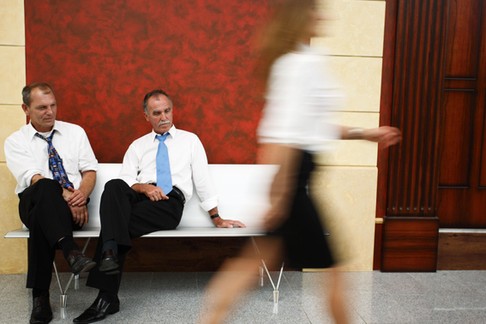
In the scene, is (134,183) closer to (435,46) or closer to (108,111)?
(108,111)

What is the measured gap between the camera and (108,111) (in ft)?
12.1

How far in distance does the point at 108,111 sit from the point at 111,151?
0.30 meters

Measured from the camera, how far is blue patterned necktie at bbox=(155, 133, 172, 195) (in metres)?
3.30

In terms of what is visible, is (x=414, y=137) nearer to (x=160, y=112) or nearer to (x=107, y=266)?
(x=160, y=112)

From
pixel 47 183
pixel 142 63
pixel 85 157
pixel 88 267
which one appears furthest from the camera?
pixel 142 63

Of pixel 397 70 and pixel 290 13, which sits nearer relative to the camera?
pixel 290 13

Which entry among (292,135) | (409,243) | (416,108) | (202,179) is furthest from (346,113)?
(292,135)

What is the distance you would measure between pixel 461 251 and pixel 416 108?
1203mm

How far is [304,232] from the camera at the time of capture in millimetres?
1855

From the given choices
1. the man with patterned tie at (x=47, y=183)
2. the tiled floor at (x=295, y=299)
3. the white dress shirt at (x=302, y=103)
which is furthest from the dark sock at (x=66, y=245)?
the white dress shirt at (x=302, y=103)

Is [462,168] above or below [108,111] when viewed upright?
below

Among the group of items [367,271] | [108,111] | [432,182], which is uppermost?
[108,111]

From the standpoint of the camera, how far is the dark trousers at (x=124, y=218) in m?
2.84

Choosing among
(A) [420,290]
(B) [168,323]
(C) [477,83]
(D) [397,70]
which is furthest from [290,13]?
(C) [477,83]
